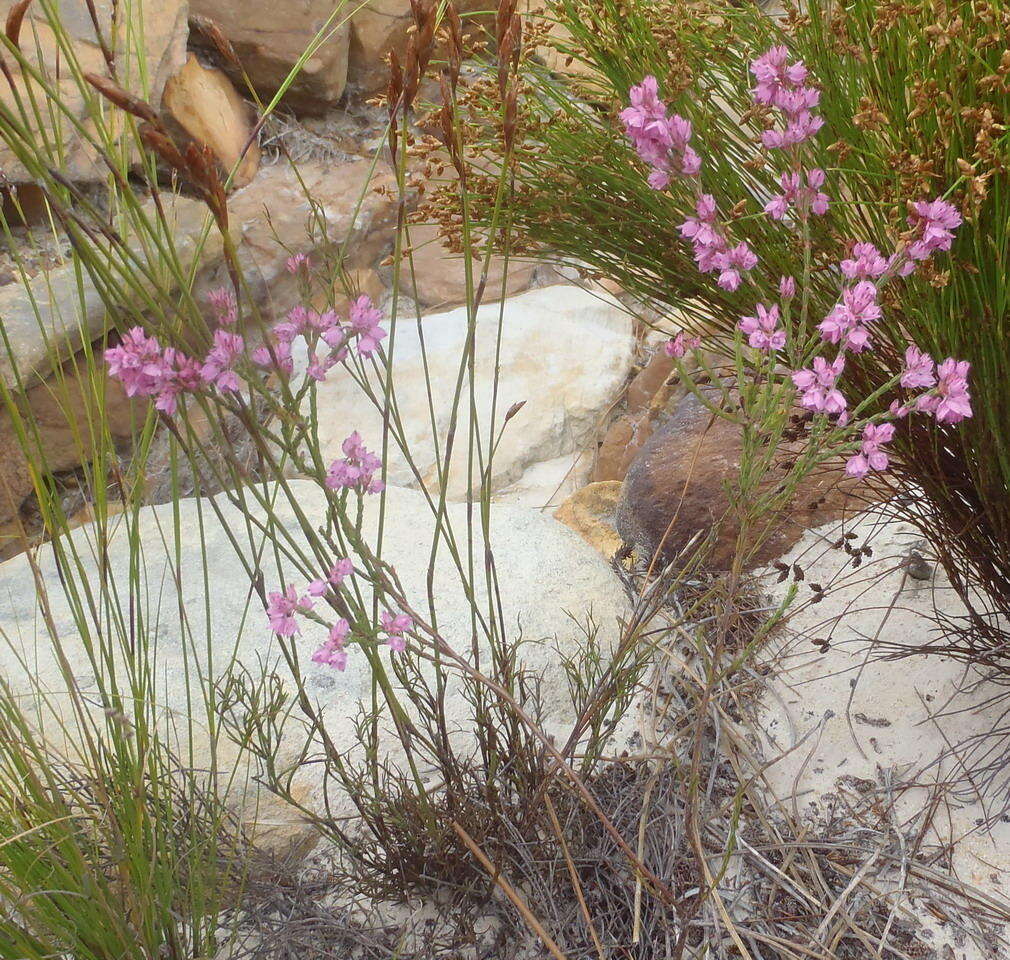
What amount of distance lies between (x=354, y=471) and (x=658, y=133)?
18.5 inches

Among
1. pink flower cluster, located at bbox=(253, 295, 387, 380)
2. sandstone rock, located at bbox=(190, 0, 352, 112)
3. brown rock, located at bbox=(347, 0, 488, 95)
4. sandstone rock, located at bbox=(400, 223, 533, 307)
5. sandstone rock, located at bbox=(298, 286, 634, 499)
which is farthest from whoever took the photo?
brown rock, located at bbox=(347, 0, 488, 95)

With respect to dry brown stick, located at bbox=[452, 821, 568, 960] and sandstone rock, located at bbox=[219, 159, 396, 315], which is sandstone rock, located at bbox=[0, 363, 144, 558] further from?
dry brown stick, located at bbox=[452, 821, 568, 960]

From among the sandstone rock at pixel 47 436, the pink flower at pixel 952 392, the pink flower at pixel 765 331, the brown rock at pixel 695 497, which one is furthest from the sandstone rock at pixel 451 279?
the pink flower at pixel 952 392

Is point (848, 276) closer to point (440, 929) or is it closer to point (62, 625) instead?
point (440, 929)

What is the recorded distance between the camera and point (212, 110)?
3.38m

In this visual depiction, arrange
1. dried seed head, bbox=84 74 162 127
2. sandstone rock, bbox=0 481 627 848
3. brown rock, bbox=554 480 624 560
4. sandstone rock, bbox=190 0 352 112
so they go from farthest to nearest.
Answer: sandstone rock, bbox=190 0 352 112
brown rock, bbox=554 480 624 560
sandstone rock, bbox=0 481 627 848
dried seed head, bbox=84 74 162 127

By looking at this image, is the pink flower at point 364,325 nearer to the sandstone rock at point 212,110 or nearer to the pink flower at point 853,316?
the pink flower at point 853,316

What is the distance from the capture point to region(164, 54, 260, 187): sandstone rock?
3.25 m

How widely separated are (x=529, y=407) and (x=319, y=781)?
173cm

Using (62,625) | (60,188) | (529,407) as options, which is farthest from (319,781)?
(529,407)

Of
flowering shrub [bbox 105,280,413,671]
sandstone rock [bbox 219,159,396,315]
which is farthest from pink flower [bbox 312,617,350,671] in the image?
sandstone rock [bbox 219,159,396,315]

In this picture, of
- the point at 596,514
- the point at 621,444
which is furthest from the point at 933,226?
the point at 621,444

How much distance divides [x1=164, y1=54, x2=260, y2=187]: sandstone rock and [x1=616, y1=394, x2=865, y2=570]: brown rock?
1.96 meters

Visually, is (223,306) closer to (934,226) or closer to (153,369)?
(153,369)
